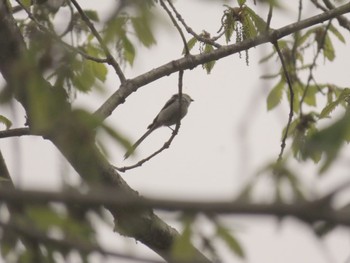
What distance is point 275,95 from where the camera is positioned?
5730 mm

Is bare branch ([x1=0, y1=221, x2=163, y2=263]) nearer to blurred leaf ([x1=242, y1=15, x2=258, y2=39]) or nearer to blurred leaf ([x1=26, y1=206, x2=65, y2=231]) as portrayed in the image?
blurred leaf ([x1=26, y1=206, x2=65, y2=231])

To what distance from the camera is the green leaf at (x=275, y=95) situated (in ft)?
18.7

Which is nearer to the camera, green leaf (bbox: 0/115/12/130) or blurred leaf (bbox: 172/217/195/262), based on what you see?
blurred leaf (bbox: 172/217/195/262)

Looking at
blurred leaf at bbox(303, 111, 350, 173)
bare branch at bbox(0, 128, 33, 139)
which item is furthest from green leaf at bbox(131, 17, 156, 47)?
bare branch at bbox(0, 128, 33, 139)

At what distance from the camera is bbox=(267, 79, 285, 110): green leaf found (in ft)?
18.7

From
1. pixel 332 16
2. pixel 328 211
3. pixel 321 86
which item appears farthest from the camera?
pixel 321 86

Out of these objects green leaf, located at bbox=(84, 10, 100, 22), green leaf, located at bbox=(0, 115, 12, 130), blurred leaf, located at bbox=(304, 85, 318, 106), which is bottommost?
green leaf, located at bbox=(0, 115, 12, 130)

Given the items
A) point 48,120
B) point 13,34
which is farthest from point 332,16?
point 48,120

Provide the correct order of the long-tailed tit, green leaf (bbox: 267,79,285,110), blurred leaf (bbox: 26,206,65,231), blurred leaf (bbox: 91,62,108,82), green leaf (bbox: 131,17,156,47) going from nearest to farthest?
blurred leaf (bbox: 26,206,65,231) < green leaf (bbox: 131,17,156,47) < blurred leaf (bbox: 91,62,108,82) < green leaf (bbox: 267,79,285,110) < the long-tailed tit

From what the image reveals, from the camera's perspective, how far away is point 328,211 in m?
1.50

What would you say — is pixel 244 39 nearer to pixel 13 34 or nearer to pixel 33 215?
pixel 13 34

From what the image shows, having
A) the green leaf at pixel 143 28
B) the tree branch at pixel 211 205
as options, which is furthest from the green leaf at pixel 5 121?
the tree branch at pixel 211 205

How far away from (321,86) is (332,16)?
140 cm

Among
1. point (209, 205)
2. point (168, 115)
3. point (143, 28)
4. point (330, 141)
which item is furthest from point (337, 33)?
point (209, 205)
